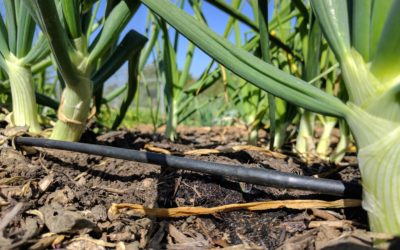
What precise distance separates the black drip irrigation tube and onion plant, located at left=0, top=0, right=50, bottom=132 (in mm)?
233

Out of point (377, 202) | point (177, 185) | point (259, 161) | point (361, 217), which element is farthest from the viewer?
point (259, 161)

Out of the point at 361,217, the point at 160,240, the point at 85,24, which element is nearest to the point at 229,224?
the point at 160,240

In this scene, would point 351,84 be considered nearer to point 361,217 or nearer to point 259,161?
point 361,217

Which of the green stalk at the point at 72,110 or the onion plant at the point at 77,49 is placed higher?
the onion plant at the point at 77,49

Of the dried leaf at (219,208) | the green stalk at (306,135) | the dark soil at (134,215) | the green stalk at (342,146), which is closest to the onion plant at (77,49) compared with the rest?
the dark soil at (134,215)

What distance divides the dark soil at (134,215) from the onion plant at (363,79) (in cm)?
9

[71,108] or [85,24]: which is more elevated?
[85,24]

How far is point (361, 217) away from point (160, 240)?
35 cm

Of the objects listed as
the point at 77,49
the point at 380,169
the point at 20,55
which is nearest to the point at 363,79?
the point at 380,169

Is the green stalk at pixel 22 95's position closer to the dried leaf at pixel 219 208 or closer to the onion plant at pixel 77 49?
the onion plant at pixel 77 49

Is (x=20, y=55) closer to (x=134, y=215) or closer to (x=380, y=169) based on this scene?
(x=134, y=215)

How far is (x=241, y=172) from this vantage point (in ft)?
2.21

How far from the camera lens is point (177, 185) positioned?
0.76 meters

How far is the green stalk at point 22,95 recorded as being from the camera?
3.25 feet
